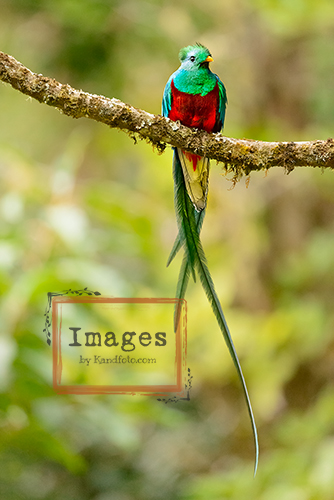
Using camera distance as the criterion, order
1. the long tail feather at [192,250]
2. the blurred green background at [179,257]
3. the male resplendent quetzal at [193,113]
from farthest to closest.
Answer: the blurred green background at [179,257] < the male resplendent quetzal at [193,113] < the long tail feather at [192,250]

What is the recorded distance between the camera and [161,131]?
1607 millimetres

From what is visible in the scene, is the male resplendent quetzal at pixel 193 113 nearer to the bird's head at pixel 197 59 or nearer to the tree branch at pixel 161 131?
the bird's head at pixel 197 59

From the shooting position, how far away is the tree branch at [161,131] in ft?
4.84

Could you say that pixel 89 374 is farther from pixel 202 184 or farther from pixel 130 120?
pixel 130 120

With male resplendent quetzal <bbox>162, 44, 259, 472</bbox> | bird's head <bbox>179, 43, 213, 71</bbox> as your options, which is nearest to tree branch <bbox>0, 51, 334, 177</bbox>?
male resplendent quetzal <bbox>162, 44, 259, 472</bbox>

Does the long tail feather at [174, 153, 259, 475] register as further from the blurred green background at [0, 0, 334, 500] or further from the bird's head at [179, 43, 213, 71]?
the blurred green background at [0, 0, 334, 500]

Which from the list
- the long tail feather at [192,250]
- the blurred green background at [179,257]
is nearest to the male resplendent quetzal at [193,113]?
the long tail feather at [192,250]

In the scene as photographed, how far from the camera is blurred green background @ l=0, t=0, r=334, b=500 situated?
278cm

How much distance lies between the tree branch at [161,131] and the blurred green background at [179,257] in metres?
1.11

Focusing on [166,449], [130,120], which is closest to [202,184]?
[130,120]

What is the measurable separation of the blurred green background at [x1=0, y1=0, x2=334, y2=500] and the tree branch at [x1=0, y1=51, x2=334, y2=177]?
1.11 metres

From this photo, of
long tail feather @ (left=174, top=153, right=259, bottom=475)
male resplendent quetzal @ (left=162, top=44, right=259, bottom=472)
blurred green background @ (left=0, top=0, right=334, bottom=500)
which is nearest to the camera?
long tail feather @ (left=174, top=153, right=259, bottom=475)

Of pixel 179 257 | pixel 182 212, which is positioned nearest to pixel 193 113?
pixel 182 212

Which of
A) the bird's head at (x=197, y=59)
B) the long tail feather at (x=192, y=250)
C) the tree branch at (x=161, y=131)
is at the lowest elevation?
the long tail feather at (x=192, y=250)
